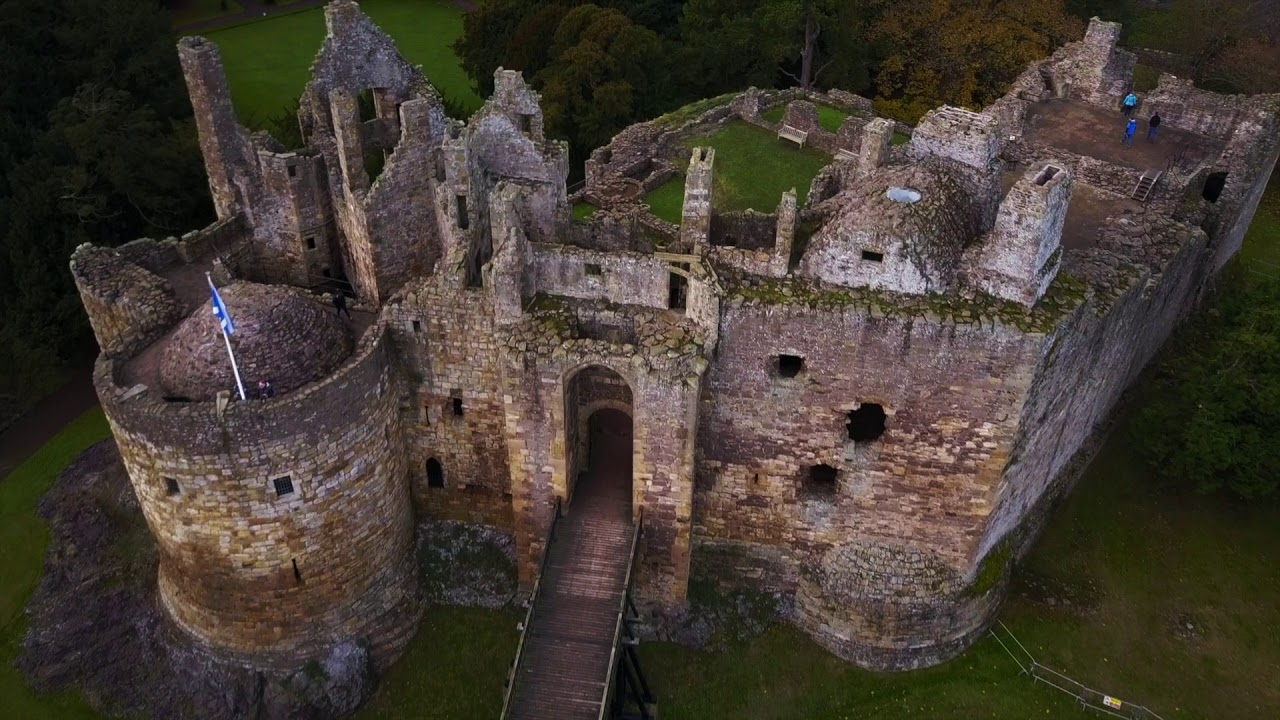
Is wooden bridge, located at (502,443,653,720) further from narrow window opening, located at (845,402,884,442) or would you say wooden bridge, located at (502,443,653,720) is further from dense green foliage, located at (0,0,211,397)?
dense green foliage, located at (0,0,211,397)

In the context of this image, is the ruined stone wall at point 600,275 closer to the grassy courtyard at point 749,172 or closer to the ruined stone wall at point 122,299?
the ruined stone wall at point 122,299

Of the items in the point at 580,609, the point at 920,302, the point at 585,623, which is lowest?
the point at 585,623

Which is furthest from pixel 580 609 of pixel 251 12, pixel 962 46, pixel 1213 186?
pixel 251 12

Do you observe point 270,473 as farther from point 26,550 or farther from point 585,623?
point 26,550

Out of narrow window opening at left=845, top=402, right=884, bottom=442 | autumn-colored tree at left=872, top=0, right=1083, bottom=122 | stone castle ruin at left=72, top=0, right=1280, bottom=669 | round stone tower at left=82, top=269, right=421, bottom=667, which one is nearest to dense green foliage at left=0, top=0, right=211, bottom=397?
stone castle ruin at left=72, top=0, right=1280, bottom=669

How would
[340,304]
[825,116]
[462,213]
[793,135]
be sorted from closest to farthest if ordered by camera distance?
[462,213]
[340,304]
[793,135]
[825,116]

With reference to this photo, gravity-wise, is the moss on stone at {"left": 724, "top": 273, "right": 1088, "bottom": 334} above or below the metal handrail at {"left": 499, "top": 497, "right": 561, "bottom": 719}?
above
